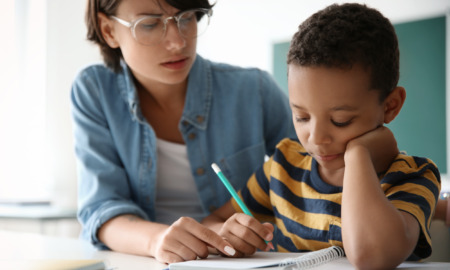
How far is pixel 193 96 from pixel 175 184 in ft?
0.87

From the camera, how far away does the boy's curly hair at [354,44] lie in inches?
34.5

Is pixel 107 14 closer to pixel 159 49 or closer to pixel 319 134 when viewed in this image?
pixel 159 49

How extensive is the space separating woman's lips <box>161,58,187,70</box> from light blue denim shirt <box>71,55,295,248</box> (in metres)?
0.14

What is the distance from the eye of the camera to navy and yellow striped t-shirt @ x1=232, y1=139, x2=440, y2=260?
889 mm

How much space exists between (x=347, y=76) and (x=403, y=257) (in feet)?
1.04

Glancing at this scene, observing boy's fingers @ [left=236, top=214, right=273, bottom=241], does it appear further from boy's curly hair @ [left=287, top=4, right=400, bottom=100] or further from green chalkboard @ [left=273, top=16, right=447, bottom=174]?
green chalkboard @ [left=273, top=16, right=447, bottom=174]

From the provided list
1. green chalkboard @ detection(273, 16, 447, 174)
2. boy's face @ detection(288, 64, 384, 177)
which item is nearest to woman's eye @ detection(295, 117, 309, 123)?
boy's face @ detection(288, 64, 384, 177)

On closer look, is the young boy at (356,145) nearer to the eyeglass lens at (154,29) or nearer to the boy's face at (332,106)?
the boy's face at (332,106)

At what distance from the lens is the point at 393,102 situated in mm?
944

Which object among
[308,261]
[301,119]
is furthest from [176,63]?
[308,261]

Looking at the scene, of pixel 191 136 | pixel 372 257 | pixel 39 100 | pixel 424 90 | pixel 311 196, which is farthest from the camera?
pixel 424 90

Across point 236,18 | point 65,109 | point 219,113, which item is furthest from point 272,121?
point 236,18

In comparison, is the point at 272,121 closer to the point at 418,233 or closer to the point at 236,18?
the point at 418,233

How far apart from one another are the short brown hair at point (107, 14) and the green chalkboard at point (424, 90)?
9.57 ft
